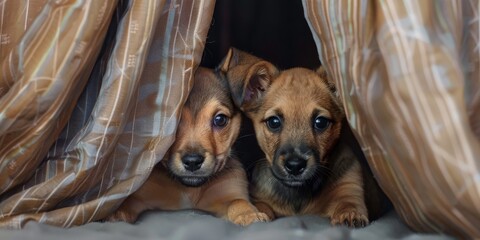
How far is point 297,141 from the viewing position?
2145mm

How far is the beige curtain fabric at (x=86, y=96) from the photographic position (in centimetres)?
174

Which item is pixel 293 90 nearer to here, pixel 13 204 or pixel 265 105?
pixel 265 105

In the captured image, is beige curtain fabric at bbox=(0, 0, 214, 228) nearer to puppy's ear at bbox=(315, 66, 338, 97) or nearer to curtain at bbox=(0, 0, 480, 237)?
curtain at bbox=(0, 0, 480, 237)

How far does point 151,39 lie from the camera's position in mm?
1831

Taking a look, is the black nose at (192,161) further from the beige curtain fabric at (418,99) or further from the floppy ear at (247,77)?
the beige curtain fabric at (418,99)

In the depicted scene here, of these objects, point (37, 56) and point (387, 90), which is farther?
point (37, 56)

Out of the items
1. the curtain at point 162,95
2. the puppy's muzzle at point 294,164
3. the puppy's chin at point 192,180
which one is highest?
the curtain at point 162,95

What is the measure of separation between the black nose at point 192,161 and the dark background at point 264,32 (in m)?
0.88

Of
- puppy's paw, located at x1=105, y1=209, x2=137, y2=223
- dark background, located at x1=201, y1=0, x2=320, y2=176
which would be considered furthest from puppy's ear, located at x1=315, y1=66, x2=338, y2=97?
puppy's paw, located at x1=105, y1=209, x2=137, y2=223

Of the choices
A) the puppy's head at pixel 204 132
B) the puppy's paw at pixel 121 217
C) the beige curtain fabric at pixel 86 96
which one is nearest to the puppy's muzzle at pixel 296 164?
the puppy's head at pixel 204 132

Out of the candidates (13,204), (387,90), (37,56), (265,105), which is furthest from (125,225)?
(387,90)

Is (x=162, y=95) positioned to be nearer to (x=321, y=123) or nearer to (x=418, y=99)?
(x=321, y=123)

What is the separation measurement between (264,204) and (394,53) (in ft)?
3.13

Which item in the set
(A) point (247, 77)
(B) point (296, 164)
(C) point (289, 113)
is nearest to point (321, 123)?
(C) point (289, 113)
